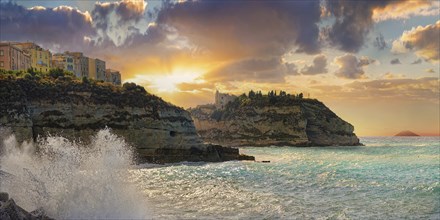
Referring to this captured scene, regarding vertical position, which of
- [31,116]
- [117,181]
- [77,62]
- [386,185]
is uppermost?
[77,62]

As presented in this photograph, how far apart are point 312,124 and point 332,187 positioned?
114282 millimetres

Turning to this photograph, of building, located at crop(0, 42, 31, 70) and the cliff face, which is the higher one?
building, located at crop(0, 42, 31, 70)

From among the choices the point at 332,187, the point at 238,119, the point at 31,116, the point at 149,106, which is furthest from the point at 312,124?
the point at 332,187

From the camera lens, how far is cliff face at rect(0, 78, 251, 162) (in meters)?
50.5

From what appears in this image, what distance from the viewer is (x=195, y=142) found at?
193 feet

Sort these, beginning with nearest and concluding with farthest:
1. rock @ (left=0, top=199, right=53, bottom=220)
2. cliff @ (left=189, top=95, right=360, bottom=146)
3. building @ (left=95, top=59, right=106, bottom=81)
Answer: rock @ (left=0, top=199, right=53, bottom=220)
building @ (left=95, top=59, right=106, bottom=81)
cliff @ (left=189, top=95, right=360, bottom=146)

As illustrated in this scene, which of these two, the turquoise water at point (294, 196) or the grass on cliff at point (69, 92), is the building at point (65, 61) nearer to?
the grass on cliff at point (69, 92)

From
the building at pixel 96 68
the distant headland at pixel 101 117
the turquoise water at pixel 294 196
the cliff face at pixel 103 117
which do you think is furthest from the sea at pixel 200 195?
the building at pixel 96 68

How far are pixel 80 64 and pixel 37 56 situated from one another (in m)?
16.5

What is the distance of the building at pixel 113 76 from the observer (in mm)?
134375

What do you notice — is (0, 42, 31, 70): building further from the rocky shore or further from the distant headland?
the rocky shore

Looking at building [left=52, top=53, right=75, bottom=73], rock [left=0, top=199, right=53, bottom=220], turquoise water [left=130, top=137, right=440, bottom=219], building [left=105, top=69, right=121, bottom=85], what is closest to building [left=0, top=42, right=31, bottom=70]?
building [left=52, top=53, right=75, bottom=73]

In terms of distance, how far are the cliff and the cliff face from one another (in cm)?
7459

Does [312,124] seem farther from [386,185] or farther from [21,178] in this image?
[21,178]
